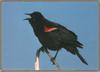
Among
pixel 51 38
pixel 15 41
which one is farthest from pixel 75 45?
pixel 15 41

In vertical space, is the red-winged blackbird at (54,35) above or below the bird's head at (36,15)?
below

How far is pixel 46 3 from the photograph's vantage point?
3.93 m

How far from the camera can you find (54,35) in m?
3.90

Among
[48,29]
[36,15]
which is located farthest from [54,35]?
[36,15]

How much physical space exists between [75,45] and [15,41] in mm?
404

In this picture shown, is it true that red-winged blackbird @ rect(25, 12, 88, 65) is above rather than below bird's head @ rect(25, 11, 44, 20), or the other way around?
below

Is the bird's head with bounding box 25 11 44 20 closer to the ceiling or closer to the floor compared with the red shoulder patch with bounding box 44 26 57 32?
closer to the ceiling

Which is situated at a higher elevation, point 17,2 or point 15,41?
point 17,2

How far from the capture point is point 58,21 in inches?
154

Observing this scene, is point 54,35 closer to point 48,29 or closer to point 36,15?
point 48,29

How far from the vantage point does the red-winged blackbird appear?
12.8ft

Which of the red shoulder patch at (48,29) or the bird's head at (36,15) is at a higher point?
the bird's head at (36,15)

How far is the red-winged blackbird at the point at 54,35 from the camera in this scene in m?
3.90

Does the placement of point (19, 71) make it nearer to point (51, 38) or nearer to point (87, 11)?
point (51, 38)
